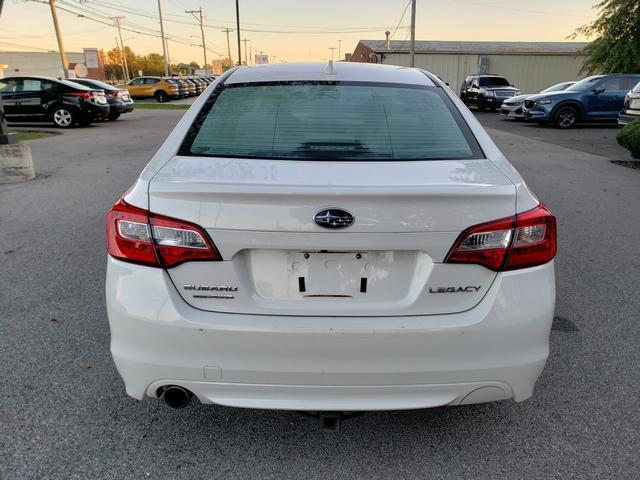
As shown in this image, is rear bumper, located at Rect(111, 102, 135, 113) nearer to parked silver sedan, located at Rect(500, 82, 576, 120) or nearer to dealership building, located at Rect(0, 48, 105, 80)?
parked silver sedan, located at Rect(500, 82, 576, 120)

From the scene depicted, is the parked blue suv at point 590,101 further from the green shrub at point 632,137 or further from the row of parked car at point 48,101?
the row of parked car at point 48,101

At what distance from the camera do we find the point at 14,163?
8023mm

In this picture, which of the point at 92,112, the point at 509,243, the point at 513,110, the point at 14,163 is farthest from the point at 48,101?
the point at 509,243

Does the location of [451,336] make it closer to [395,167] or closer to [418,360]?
[418,360]

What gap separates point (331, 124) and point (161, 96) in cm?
3551

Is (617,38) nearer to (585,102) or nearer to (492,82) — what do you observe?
(492,82)

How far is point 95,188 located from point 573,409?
717 centimetres

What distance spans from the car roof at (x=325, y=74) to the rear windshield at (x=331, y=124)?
0.08 meters

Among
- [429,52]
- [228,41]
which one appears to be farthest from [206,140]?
[228,41]

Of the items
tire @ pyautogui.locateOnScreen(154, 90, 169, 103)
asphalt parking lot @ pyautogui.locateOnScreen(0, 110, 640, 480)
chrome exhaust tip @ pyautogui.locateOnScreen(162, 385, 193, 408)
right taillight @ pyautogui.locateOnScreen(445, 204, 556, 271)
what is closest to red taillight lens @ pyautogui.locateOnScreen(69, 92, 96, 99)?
asphalt parking lot @ pyautogui.locateOnScreen(0, 110, 640, 480)

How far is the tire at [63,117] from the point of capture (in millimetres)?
16188

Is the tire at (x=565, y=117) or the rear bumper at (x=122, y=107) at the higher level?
the rear bumper at (x=122, y=107)

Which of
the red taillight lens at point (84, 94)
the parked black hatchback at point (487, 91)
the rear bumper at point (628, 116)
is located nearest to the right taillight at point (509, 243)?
the rear bumper at point (628, 116)

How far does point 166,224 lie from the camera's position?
1849 mm
